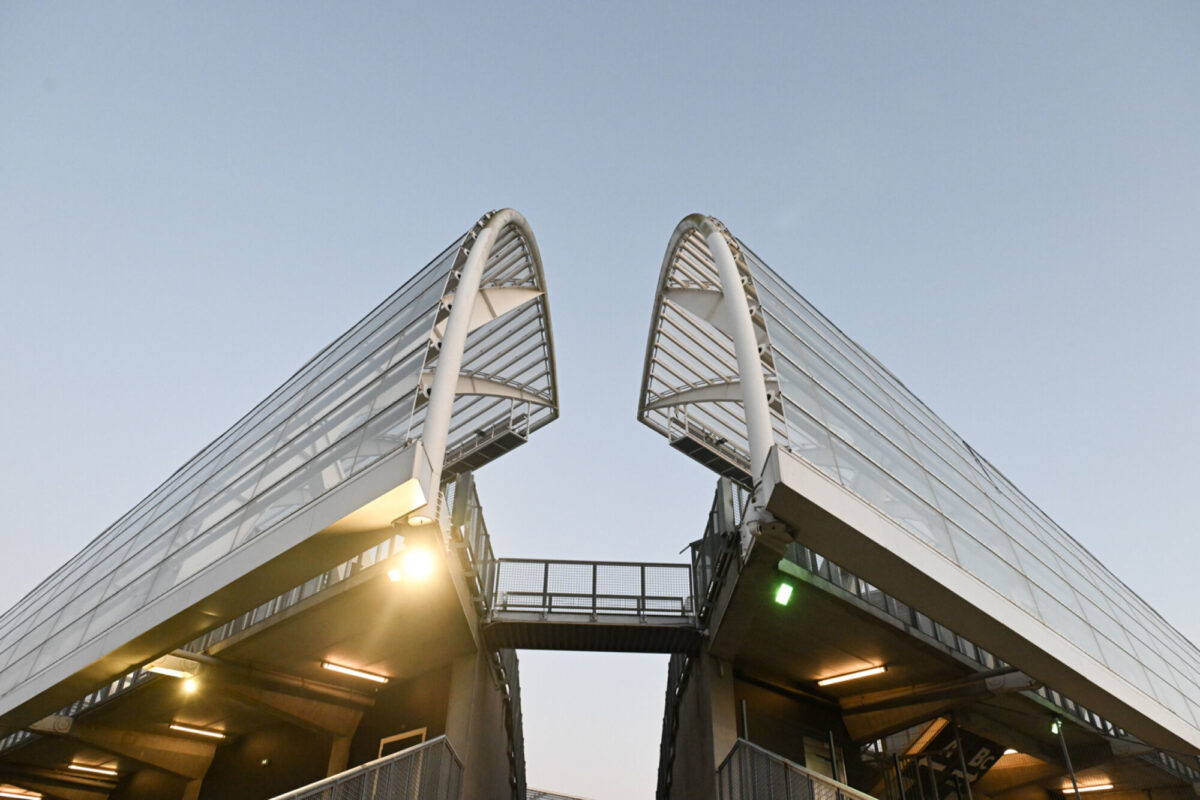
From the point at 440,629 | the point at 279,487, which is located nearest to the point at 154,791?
the point at 440,629

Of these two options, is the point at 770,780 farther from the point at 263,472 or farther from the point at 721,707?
the point at 263,472

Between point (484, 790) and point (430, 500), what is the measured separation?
12471 millimetres

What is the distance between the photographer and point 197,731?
69.5 ft

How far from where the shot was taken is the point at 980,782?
2192 cm

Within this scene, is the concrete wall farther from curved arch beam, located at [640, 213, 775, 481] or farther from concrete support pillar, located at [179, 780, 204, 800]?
curved arch beam, located at [640, 213, 775, 481]

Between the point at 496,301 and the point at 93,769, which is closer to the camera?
the point at 496,301

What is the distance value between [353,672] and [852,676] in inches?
455

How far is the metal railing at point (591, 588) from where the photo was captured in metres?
19.5

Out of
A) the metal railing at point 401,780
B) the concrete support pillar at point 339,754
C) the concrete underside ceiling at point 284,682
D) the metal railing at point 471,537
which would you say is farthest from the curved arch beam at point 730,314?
the concrete support pillar at point 339,754

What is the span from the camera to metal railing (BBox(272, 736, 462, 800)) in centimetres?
893

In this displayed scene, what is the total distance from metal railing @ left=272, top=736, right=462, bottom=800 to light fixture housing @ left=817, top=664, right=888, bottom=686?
29.1 feet

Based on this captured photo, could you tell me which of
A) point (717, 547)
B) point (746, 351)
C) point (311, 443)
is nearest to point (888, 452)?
point (746, 351)

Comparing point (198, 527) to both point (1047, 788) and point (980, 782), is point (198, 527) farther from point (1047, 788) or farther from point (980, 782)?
point (1047, 788)

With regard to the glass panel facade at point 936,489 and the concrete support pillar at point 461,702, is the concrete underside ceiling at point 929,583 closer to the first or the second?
the glass panel facade at point 936,489
